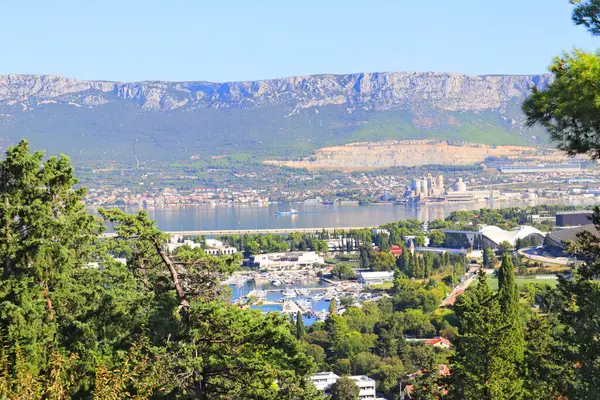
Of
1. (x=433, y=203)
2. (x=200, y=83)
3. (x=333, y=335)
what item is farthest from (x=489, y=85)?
(x=333, y=335)

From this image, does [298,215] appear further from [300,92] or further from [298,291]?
[300,92]

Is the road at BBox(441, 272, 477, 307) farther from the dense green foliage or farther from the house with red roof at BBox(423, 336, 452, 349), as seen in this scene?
the dense green foliage

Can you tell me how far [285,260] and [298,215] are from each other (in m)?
27.2

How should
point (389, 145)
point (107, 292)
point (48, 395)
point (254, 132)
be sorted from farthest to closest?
1. point (254, 132)
2. point (389, 145)
3. point (107, 292)
4. point (48, 395)

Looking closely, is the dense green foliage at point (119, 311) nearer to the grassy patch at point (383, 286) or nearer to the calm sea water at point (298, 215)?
the grassy patch at point (383, 286)

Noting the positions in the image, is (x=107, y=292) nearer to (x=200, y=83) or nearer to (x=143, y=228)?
(x=143, y=228)

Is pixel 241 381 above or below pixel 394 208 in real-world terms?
above

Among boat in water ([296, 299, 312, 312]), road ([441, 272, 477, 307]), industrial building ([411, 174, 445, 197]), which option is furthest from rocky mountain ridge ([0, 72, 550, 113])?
boat in water ([296, 299, 312, 312])

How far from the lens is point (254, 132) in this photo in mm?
112812

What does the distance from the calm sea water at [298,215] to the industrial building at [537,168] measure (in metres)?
23.9

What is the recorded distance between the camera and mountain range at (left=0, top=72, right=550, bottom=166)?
353 ft

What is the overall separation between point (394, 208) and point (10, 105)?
62.6 m

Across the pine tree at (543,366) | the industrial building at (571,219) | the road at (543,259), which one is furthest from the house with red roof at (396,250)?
the pine tree at (543,366)

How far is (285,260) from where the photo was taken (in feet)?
117
